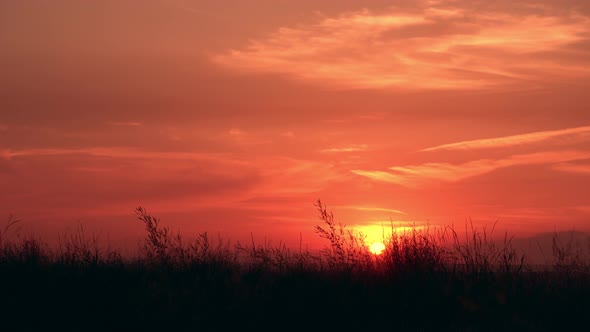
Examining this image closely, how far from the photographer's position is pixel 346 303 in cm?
1167

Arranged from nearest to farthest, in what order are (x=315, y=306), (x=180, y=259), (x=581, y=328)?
(x=581, y=328) < (x=315, y=306) < (x=180, y=259)

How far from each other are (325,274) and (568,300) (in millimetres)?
4251

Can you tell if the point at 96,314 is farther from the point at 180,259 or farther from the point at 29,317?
the point at 180,259

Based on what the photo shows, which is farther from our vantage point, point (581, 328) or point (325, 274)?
point (325, 274)

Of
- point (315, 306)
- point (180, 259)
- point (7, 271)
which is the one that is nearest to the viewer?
point (315, 306)

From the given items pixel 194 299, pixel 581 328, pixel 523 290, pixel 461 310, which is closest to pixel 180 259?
pixel 194 299

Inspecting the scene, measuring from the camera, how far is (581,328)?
1091cm

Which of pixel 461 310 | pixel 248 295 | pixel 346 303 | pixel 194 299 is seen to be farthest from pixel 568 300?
pixel 194 299

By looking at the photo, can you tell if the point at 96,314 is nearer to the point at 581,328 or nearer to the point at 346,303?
the point at 346,303

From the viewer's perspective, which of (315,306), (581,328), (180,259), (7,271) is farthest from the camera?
(180,259)

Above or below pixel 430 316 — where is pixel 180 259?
above

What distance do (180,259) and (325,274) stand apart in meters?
2.83

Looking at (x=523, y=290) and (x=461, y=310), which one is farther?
(x=523, y=290)

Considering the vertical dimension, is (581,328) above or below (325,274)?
below
